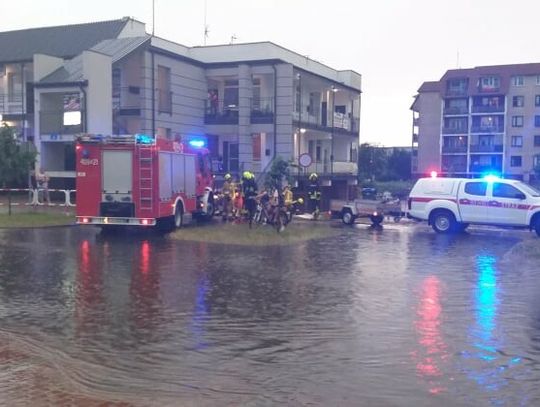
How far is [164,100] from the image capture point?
33.3m

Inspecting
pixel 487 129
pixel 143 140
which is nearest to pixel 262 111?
pixel 143 140

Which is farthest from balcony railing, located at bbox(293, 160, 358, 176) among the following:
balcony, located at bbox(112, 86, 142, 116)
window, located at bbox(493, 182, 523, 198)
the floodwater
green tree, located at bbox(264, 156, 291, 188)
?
the floodwater

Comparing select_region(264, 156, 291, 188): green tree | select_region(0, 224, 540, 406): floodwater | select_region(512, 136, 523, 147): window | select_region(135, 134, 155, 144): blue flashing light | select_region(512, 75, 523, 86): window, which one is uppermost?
select_region(512, 75, 523, 86): window

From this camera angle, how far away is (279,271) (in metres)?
12.6

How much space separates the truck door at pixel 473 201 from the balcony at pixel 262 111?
15.7 metres

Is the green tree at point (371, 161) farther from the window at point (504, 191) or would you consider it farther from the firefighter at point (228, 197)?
the window at point (504, 191)

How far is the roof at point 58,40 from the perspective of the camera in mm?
39219

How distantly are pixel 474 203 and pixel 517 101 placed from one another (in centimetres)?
6759

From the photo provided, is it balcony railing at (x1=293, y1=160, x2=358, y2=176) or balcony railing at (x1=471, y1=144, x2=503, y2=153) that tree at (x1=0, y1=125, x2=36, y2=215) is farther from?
balcony railing at (x1=471, y1=144, x2=503, y2=153)

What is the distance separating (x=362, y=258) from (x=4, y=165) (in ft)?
45.8

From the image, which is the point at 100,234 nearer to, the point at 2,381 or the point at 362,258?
the point at 362,258

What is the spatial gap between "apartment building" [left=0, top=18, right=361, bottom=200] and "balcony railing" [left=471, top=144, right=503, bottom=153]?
4543cm

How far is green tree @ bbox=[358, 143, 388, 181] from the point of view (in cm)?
8744

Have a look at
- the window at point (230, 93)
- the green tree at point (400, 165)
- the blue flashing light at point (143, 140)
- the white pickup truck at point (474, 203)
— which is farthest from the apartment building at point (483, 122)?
the blue flashing light at point (143, 140)
